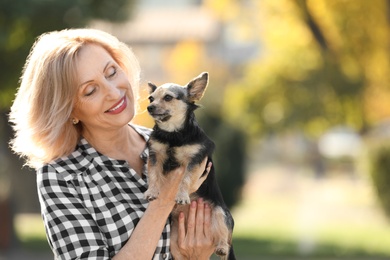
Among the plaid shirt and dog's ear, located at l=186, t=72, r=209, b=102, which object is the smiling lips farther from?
dog's ear, located at l=186, t=72, r=209, b=102

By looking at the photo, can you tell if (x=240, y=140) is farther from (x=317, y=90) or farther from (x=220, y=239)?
(x=220, y=239)

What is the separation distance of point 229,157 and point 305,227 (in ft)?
8.23

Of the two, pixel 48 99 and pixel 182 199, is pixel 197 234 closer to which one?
pixel 182 199

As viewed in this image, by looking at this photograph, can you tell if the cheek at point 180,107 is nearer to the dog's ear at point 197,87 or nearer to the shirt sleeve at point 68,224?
the dog's ear at point 197,87

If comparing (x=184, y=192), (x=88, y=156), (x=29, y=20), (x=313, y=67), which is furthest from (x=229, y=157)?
(x=88, y=156)

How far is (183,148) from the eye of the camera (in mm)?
4414

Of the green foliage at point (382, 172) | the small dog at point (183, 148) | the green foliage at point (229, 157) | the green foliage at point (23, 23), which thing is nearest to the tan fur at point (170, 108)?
the small dog at point (183, 148)

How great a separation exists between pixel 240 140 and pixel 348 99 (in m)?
2.76

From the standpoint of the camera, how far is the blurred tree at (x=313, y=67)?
21.4 meters

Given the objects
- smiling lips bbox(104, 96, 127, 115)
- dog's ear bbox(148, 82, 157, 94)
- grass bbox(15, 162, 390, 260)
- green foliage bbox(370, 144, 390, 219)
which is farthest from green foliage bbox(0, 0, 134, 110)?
smiling lips bbox(104, 96, 127, 115)

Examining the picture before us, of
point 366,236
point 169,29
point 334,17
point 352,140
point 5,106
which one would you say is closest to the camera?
point 5,106

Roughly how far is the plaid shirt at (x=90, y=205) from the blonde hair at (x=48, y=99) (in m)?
0.10

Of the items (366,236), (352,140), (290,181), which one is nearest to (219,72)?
(290,181)

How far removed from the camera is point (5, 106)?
17.2 meters
